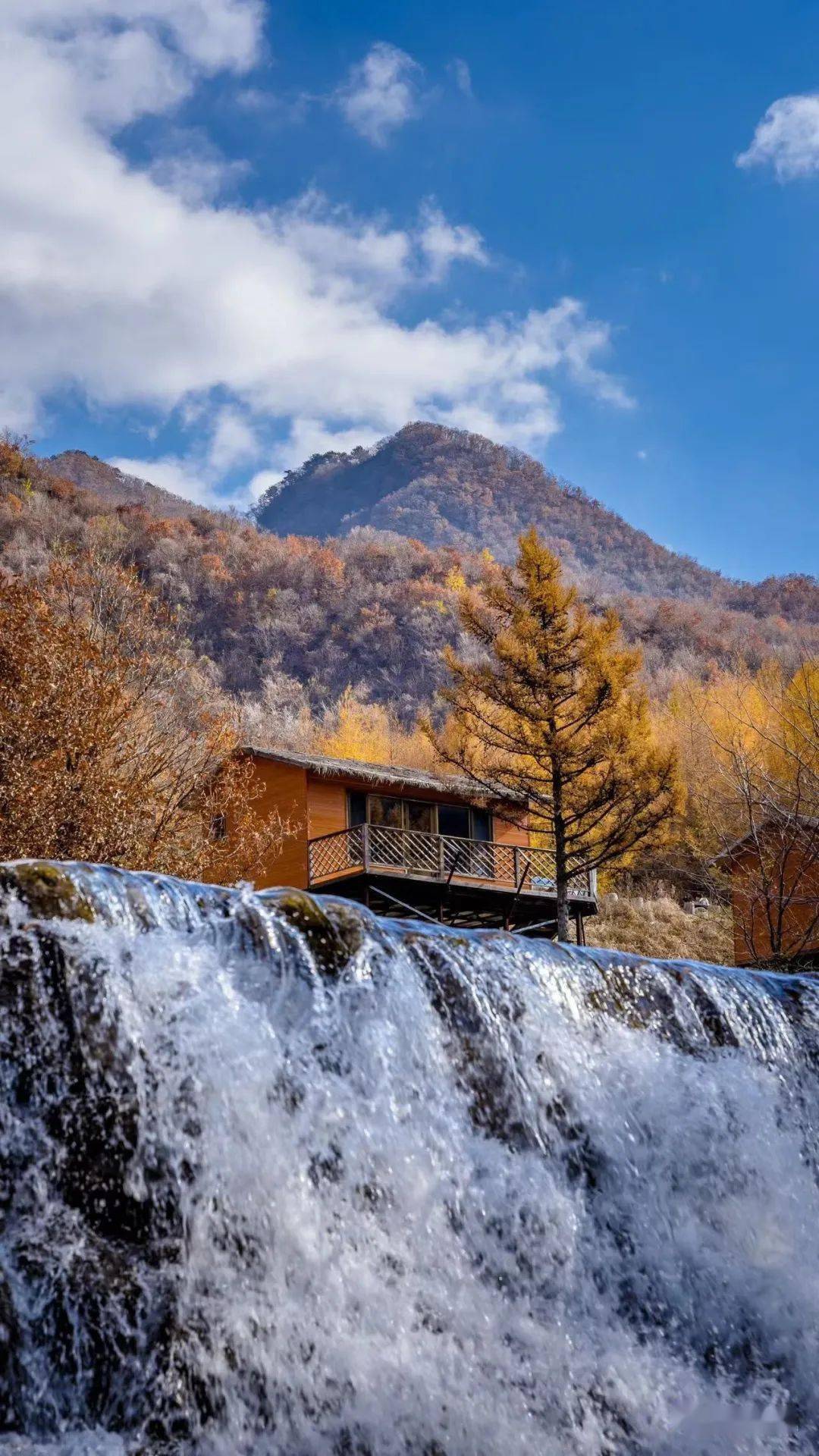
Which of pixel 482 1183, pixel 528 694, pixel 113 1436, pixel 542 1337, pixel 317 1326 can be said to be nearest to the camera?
pixel 113 1436

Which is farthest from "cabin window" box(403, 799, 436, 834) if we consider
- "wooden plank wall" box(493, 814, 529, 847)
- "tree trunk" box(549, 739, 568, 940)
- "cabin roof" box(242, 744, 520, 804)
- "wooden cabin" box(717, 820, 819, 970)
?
"wooden cabin" box(717, 820, 819, 970)

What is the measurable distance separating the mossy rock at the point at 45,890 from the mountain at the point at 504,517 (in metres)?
88.6

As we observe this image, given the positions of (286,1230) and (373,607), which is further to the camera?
(373,607)

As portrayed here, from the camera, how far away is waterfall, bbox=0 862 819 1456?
516cm

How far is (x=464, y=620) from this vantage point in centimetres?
2700

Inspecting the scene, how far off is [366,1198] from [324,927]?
1.43 m

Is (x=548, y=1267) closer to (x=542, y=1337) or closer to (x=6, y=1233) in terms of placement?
(x=542, y=1337)

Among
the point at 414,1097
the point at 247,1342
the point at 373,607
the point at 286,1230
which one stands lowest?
the point at 247,1342

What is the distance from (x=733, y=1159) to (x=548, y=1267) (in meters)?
1.58

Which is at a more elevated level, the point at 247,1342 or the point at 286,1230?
the point at 286,1230

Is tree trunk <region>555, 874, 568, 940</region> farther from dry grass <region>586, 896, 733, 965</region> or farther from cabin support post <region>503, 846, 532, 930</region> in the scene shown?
dry grass <region>586, 896, 733, 965</region>

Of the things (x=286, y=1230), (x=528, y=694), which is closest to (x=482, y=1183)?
(x=286, y=1230)

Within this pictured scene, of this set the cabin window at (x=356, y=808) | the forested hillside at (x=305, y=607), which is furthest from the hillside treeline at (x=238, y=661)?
the cabin window at (x=356, y=808)

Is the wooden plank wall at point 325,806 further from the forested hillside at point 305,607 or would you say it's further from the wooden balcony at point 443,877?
the forested hillside at point 305,607
